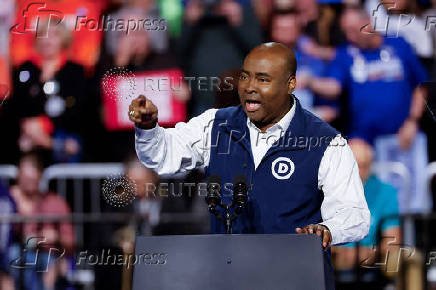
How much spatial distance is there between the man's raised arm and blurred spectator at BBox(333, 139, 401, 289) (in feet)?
7.10

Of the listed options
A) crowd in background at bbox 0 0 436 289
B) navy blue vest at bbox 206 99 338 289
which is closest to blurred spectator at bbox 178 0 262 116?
crowd in background at bbox 0 0 436 289

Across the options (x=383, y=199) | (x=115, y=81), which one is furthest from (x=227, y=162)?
(x=383, y=199)

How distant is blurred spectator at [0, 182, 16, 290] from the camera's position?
644 centimetres

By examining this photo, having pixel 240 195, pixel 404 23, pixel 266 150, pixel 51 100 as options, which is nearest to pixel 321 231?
pixel 240 195

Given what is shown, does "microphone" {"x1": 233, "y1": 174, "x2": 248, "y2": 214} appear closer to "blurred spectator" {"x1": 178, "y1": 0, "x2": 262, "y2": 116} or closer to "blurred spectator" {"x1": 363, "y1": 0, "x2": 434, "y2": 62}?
"blurred spectator" {"x1": 178, "y1": 0, "x2": 262, "y2": 116}

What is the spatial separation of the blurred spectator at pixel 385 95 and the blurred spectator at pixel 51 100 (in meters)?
1.92

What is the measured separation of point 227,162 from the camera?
13.4 ft

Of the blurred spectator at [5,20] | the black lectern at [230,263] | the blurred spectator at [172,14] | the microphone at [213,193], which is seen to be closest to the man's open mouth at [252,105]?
the microphone at [213,193]

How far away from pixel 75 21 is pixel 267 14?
5.07 ft

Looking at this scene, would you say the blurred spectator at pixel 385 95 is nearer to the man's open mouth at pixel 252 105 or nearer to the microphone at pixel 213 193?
the man's open mouth at pixel 252 105

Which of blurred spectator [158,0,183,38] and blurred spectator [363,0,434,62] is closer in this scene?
blurred spectator [363,0,434,62]

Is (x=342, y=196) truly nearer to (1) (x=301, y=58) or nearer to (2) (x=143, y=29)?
(1) (x=301, y=58)

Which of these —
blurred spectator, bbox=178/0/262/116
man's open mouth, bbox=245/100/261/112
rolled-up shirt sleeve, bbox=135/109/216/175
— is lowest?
rolled-up shirt sleeve, bbox=135/109/216/175

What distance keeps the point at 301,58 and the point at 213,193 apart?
322cm
